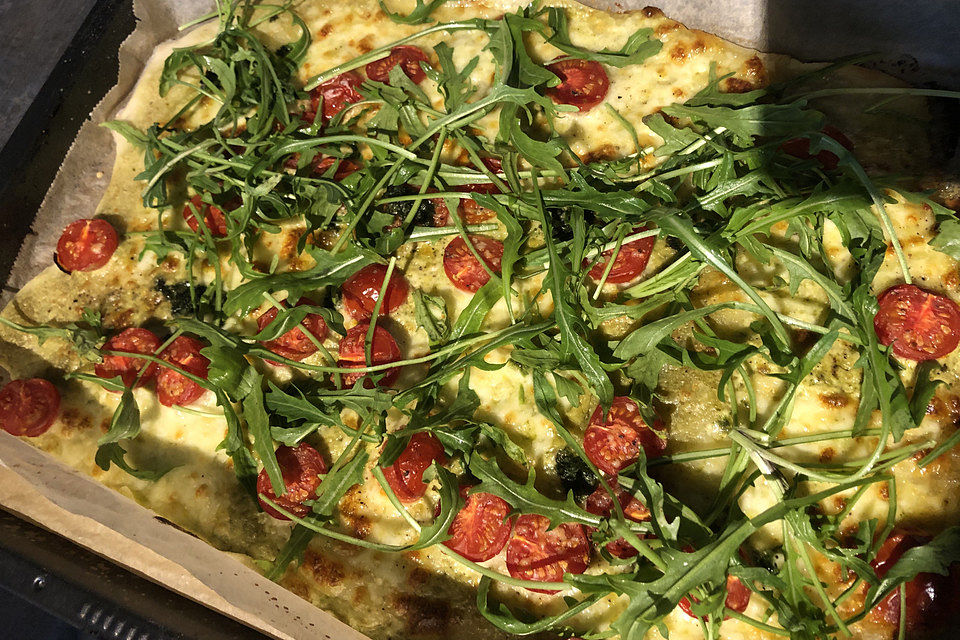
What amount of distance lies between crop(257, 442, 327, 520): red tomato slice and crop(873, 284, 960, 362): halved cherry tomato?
2.14 m

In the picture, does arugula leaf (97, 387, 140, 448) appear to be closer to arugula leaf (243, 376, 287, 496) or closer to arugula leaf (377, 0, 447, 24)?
arugula leaf (243, 376, 287, 496)

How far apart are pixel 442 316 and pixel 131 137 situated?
73.5 inches

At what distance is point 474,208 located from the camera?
10.2 feet

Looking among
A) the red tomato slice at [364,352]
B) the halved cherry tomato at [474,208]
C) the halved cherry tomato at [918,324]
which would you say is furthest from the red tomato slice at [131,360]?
the halved cherry tomato at [918,324]

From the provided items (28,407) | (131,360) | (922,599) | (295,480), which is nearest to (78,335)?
(131,360)

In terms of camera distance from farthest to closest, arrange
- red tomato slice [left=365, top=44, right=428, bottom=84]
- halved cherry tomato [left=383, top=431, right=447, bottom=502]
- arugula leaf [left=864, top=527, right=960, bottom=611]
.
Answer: red tomato slice [left=365, top=44, right=428, bottom=84] → halved cherry tomato [left=383, top=431, right=447, bottom=502] → arugula leaf [left=864, top=527, right=960, bottom=611]

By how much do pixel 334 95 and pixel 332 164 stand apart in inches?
18.1

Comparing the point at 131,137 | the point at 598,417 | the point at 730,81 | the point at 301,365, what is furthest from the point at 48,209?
the point at 730,81

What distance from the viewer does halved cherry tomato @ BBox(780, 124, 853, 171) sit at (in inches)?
116

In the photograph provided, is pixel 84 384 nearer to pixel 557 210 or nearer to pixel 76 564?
pixel 76 564

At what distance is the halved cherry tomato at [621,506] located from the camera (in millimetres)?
2393

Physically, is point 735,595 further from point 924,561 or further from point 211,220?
point 211,220

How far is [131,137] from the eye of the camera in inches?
138

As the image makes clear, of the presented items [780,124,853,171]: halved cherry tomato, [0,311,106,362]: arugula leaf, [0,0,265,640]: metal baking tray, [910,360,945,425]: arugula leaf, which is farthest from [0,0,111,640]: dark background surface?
[910,360,945,425]: arugula leaf
